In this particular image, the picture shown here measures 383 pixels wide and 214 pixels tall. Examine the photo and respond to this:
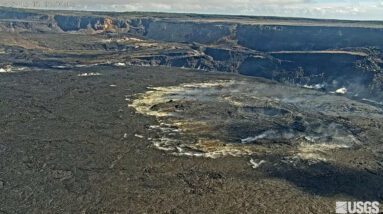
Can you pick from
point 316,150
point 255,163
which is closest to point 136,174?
point 255,163

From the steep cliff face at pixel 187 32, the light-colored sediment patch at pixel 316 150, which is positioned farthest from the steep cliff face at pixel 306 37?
the light-colored sediment patch at pixel 316 150

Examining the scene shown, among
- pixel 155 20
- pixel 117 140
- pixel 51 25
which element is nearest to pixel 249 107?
pixel 117 140

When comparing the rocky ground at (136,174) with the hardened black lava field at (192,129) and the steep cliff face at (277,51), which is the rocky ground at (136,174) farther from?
the steep cliff face at (277,51)

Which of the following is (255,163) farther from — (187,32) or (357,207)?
(187,32)

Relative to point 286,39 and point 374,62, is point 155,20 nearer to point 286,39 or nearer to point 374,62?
point 286,39

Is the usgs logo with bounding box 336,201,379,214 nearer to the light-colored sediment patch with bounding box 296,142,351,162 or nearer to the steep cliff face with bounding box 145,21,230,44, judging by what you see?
the light-colored sediment patch with bounding box 296,142,351,162

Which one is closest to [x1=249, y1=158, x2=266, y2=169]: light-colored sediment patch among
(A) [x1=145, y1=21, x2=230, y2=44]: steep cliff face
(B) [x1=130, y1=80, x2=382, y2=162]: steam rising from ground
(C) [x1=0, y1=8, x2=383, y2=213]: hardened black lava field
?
(C) [x1=0, y1=8, x2=383, y2=213]: hardened black lava field
